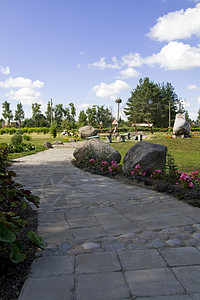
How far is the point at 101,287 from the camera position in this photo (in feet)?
5.28

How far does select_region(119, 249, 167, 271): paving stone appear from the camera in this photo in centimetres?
187

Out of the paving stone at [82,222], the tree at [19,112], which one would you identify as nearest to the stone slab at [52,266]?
the paving stone at [82,222]

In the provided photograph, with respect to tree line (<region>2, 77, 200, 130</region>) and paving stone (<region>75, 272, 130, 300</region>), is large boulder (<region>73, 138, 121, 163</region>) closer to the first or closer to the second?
paving stone (<region>75, 272, 130, 300</region>)

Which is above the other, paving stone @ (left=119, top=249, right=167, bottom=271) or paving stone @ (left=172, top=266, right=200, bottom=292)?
paving stone @ (left=172, top=266, right=200, bottom=292)

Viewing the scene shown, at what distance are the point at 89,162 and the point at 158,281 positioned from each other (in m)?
5.76

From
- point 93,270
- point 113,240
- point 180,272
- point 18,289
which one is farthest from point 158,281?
point 18,289

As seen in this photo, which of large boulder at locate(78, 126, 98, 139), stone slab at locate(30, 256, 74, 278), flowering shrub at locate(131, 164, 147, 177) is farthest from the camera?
large boulder at locate(78, 126, 98, 139)

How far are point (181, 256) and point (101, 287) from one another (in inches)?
32.1

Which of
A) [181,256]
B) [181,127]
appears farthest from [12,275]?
[181,127]

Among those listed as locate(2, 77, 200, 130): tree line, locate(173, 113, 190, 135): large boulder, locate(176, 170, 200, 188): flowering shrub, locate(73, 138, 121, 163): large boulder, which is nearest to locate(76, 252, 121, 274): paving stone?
locate(176, 170, 200, 188): flowering shrub

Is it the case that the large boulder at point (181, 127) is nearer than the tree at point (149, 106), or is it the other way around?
the large boulder at point (181, 127)

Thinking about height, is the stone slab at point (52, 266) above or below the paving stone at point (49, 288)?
below

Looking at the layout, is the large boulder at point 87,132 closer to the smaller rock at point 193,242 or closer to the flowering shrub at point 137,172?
the flowering shrub at point 137,172

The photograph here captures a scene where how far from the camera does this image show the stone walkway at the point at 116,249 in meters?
1.59
